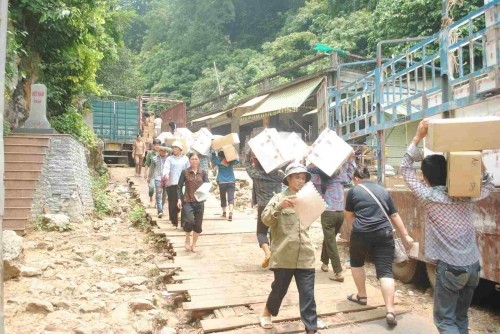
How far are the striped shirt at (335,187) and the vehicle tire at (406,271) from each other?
1.27 meters

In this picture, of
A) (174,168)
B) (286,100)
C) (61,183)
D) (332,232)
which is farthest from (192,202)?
(286,100)

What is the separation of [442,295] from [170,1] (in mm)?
39110

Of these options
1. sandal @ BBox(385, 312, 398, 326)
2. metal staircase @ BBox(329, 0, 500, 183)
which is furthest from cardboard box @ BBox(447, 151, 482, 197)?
metal staircase @ BBox(329, 0, 500, 183)

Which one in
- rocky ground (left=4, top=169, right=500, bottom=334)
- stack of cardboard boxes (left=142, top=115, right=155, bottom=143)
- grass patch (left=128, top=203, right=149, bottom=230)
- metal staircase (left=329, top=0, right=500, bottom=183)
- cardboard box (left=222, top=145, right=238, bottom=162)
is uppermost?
stack of cardboard boxes (left=142, top=115, right=155, bottom=143)

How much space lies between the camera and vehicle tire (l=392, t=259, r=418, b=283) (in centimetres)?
537

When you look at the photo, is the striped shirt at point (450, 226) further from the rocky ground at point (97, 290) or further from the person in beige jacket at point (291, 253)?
the rocky ground at point (97, 290)

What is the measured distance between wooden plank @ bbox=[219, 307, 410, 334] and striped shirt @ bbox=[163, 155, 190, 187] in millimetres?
A: 4507

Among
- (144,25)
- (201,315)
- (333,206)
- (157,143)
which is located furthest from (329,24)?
(144,25)

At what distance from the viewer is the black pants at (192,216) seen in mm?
6418

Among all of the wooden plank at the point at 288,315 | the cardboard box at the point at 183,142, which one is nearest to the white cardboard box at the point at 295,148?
the wooden plank at the point at 288,315

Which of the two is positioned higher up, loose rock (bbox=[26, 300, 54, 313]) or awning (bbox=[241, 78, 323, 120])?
awning (bbox=[241, 78, 323, 120])

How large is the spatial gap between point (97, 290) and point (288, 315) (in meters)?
2.61

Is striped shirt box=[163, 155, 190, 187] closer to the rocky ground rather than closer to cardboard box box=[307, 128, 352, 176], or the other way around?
the rocky ground

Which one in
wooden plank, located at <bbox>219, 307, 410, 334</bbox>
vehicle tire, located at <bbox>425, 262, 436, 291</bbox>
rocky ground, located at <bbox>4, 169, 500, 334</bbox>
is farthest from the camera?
vehicle tire, located at <bbox>425, 262, 436, 291</bbox>
